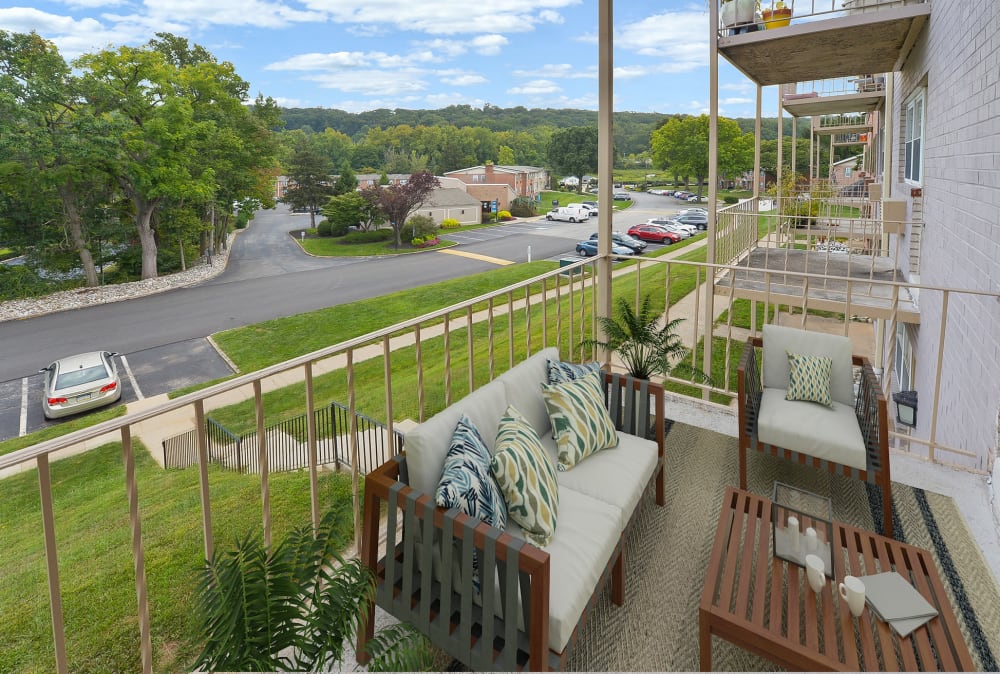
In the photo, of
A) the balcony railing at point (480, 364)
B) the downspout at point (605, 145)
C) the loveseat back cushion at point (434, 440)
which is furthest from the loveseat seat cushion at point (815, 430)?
Result: the loveseat back cushion at point (434, 440)

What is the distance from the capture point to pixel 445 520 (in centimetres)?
127

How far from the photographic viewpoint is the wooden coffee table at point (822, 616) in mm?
1173

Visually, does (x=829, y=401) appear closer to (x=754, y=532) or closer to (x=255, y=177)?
(x=754, y=532)

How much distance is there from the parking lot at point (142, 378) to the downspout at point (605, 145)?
16323mm

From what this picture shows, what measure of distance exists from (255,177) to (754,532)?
3288cm

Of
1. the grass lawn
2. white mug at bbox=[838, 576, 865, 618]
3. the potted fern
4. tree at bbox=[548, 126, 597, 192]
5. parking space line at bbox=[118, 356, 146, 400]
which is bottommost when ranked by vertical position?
parking space line at bbox=[118, 356, 146, 400]

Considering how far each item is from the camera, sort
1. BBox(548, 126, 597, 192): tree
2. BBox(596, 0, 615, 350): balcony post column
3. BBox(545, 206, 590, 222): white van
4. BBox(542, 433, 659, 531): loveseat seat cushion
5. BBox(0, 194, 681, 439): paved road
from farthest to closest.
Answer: BBox(548, 126, 597, 192): tree, BBox(545, 206, 590, 222): white van, BBox(0, 194, 681, 439): paved road, BBox(596, 0, 615, 350): balcony post column, BBox(542, 433, 659, 531): loveseat seat cushion

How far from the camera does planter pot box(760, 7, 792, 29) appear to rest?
4609 millimetres

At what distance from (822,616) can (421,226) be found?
33931mm

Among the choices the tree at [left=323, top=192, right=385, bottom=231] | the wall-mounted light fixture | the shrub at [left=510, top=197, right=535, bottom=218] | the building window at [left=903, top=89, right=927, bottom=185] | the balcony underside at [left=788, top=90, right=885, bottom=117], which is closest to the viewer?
the wall-mounted light fixture

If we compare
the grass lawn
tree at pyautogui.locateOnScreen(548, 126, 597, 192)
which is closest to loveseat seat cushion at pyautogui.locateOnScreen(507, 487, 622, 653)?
the grass lawn

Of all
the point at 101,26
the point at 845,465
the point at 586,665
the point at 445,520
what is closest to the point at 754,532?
the point at 586,665

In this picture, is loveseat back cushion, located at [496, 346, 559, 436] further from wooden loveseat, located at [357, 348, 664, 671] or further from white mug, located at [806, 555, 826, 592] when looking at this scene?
white mug, located at [806, 555, 826, 592]

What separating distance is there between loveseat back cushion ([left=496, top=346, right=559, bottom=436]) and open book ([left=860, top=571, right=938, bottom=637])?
1.08 metres
